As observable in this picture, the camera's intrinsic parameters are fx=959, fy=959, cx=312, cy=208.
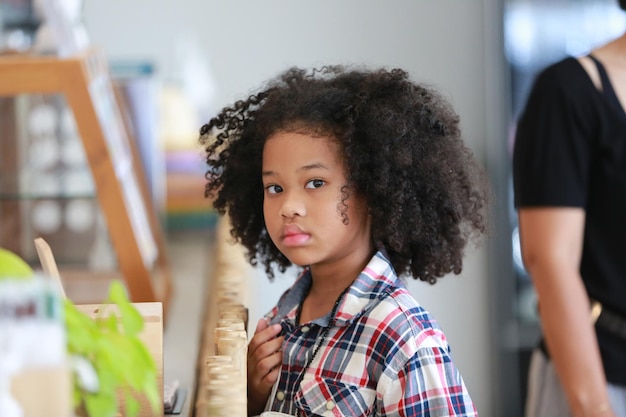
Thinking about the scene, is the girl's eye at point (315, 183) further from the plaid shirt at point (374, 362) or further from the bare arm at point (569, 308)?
the bare arm at point (569, 308)

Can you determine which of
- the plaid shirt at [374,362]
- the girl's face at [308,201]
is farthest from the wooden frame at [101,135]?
the plaid shirt at [374,362]

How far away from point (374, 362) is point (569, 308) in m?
0.45

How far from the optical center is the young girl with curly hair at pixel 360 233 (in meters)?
1.10

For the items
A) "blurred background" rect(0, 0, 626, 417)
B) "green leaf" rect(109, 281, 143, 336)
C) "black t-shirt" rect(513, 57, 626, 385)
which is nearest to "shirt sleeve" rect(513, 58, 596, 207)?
"black t-shirt" rect(513, 57, 626, 385)

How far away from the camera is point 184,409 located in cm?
132

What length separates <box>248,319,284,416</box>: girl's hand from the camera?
1.22 metres

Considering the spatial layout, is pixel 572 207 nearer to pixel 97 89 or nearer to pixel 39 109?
pixel 97 89

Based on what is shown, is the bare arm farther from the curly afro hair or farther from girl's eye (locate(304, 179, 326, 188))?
girl's eye (locate(304, 179, 326, 188))


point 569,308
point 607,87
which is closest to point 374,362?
point 569,308

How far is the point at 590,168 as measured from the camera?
145cm

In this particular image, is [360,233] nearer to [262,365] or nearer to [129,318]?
[262,365]

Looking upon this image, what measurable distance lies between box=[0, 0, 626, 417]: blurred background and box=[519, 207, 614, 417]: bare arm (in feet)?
7.59

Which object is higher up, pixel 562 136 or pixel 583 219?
pixel 562 136

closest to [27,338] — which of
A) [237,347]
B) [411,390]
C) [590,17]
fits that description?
[237,347]
